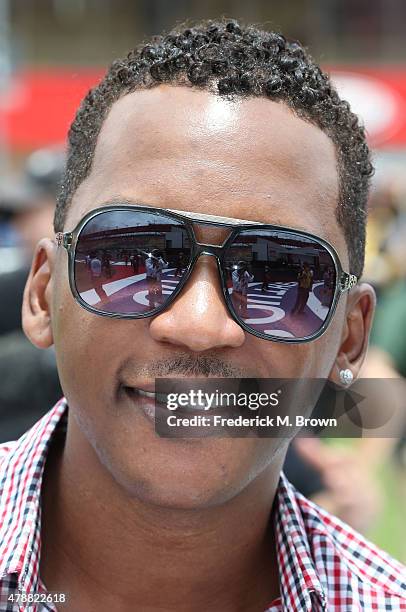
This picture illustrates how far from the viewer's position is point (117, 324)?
1551 mm

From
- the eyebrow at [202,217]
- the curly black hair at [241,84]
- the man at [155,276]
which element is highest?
the curly black hair at [241,84]

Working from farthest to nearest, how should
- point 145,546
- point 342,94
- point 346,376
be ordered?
1. point 342,94
2. point 346,376
3. point 145,546

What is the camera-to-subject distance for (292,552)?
5.85ft

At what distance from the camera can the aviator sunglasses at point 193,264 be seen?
60.1 inches

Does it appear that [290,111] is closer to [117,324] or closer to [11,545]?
[117,324]

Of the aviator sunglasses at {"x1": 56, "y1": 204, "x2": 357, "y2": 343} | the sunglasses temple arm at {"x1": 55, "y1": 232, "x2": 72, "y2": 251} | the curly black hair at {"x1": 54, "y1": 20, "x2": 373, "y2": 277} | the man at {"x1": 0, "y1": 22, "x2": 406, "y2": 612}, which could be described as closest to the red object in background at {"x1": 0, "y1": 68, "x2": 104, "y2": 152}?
the curly black hair at {"x1": 54, "y1": 20, "x2": 373, "y2": 277}

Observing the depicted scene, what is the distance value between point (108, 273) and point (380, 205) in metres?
4.23

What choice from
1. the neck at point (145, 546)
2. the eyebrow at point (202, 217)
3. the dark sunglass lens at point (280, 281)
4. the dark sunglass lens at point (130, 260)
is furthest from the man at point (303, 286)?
the neck at point (145, 546)

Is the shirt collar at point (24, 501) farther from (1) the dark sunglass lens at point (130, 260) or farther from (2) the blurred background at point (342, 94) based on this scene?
(2) the blurred background at point (342, 94)

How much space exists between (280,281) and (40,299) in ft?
1.84

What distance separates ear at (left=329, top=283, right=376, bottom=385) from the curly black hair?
0.06 m

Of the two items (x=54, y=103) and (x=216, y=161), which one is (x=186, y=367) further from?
(x=54, y=103)

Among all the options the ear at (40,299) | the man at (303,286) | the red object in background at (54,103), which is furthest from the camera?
the red object in background at (54,103)

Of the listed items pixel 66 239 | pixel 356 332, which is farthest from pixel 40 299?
pixel 356 332
